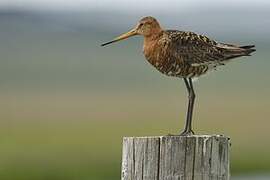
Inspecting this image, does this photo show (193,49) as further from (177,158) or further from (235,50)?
(177,158)

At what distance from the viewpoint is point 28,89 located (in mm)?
64812

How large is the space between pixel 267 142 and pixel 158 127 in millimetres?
3364

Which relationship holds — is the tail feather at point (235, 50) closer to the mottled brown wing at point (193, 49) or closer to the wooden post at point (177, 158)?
the mottled brown wing at point (193, 49)

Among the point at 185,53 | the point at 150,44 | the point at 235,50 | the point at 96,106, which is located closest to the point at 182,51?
the point at 185,53

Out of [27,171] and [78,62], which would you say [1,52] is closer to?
[78,62]

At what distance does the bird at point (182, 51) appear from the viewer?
11.3 meters

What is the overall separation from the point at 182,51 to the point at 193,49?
109 mm

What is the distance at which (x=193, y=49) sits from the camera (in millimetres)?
11391

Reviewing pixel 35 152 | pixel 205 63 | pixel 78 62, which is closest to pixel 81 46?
pixel 78 62

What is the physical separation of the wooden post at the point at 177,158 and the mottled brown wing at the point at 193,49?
2.98 meters

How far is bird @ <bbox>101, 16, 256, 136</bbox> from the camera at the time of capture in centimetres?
1130

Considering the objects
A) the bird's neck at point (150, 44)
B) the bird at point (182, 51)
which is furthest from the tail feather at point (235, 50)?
the bird's neck at point (150, 44)

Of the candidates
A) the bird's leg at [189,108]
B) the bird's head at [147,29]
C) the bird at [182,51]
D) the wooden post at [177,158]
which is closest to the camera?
the wooden post at [177,158]

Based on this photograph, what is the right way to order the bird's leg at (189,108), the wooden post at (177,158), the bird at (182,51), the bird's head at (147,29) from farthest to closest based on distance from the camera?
the bird's head at (147,29)
the bird at (182,51)
the bird's leg at (189,108)
the wooden post at (177,158)
